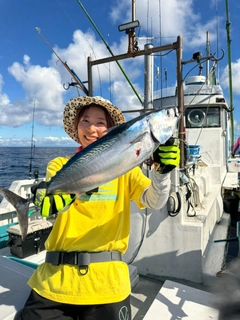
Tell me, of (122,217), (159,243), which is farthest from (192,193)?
(122,217)

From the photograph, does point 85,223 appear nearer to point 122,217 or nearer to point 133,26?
point 122,217

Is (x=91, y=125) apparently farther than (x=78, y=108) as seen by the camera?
No

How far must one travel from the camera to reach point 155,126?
1529mm

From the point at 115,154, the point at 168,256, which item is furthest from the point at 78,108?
the point at 168,256

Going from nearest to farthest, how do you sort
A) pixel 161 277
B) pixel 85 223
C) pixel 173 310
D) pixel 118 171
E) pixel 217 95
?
1. pixel 118 171
2. pixel 85 223
3. pixel 173 310
4. pixel 161 277
5. pixel 217 95

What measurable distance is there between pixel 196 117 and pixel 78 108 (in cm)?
859

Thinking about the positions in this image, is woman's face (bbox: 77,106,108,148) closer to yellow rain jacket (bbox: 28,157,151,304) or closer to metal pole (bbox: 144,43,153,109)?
yellow rain jacket (bbox: 28,157,151,304)

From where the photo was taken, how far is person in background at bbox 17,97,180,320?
5.32 ft

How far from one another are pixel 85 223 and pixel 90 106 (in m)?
0.94

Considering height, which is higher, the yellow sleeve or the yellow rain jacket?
the yellow sleeve

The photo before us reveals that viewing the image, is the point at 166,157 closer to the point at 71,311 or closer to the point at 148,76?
the point at 71,311

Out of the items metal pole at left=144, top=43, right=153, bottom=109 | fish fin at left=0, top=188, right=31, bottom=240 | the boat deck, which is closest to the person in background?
fish fin at left=0, top=188, right=31, bottom=240

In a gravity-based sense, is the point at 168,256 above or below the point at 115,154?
below

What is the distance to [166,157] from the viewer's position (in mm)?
1605
